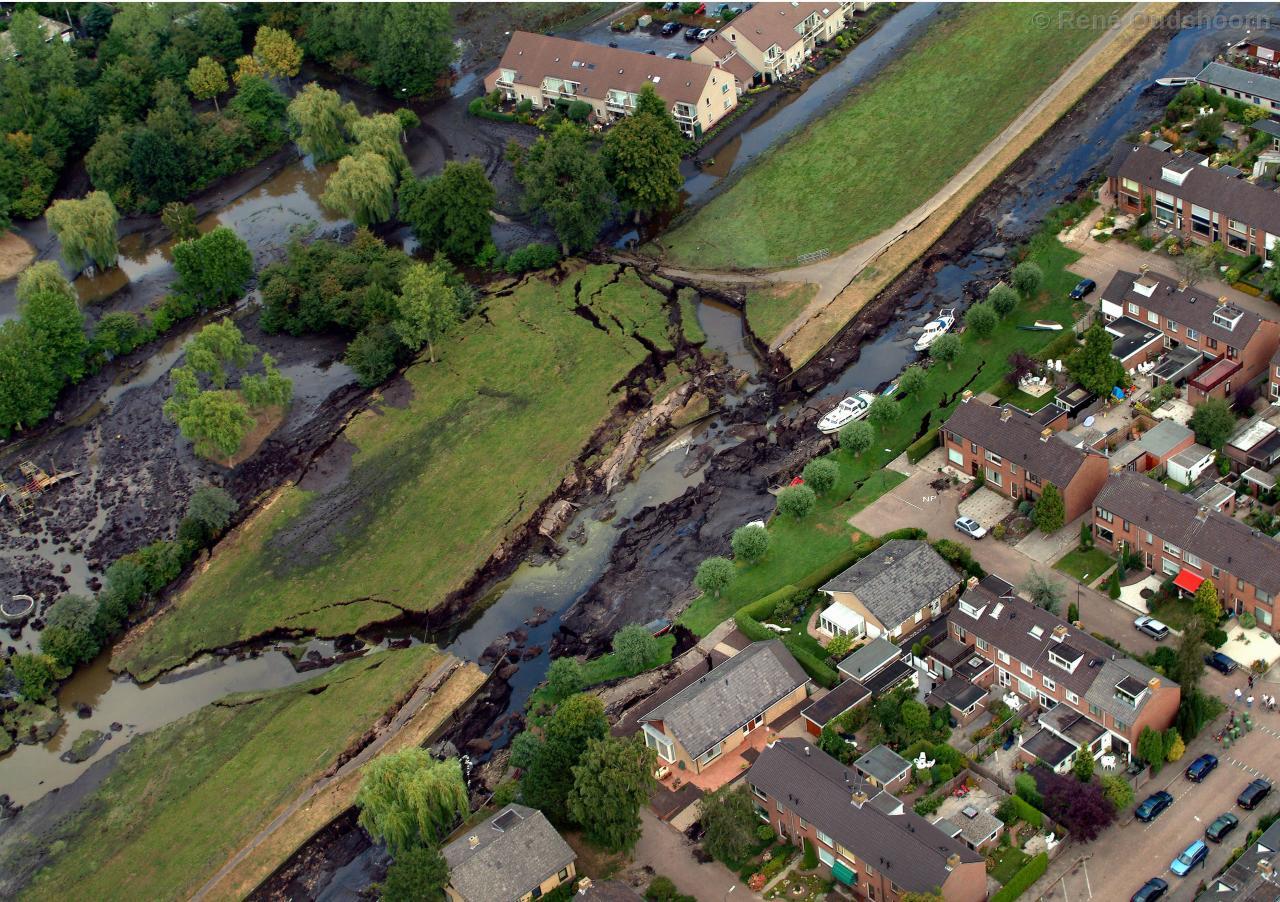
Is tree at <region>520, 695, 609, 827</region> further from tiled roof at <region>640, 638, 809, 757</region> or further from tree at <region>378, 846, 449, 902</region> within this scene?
tree at <region>378, 846, 449, 902</region>

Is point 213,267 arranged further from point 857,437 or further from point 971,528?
point 971,528

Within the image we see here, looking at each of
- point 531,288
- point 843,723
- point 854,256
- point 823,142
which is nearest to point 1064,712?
point 843,723

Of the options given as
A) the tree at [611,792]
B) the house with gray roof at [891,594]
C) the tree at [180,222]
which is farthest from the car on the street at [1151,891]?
the tree at [180,222]

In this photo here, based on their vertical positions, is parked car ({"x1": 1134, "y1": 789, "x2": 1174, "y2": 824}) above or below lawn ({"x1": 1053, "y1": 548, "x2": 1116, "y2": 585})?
below

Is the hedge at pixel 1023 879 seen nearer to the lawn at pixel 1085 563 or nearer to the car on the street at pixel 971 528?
the lawn at pixel 1085 563

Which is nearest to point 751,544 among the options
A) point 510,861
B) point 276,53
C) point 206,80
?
point 510,861

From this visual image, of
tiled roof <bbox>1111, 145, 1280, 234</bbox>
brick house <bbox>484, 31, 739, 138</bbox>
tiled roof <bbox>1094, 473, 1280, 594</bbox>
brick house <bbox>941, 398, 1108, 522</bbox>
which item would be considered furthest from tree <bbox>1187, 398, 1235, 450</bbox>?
brick house <bbox>484, 31, 739, 138</bbox>
